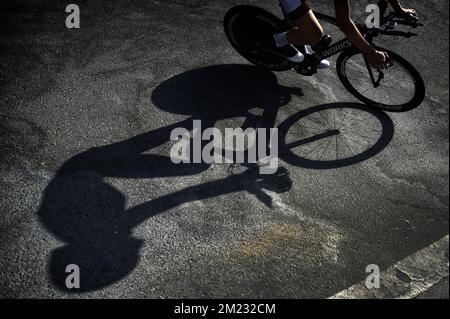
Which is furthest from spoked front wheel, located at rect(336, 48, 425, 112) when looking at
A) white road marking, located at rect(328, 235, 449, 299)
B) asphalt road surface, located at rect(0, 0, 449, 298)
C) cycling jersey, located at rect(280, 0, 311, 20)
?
white road marking, located at rect(328, 235, 449, 299)

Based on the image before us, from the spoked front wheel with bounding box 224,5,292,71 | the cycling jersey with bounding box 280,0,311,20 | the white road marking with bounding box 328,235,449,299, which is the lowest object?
the white road marking with bounding box 328,235,449,299

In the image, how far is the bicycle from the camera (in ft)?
18.8

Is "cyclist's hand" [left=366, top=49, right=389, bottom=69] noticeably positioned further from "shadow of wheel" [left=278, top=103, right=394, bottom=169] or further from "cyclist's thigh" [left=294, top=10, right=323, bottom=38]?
"shadow of wheel" [left=278, top=103, right=394, bottom=169]

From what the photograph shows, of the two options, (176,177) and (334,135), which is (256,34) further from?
(176,177)

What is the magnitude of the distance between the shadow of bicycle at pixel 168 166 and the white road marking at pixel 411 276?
139 cm

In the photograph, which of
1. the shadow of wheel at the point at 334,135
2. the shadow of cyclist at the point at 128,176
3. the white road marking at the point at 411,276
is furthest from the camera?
the shadow of wheel at the point at 334,135

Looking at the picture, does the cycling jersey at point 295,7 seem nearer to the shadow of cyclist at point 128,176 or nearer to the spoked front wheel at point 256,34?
the spoked front wheel at point 256,34

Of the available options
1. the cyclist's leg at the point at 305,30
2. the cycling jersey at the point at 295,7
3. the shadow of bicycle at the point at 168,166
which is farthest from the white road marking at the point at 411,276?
the cycling jersey at the point at 295,7

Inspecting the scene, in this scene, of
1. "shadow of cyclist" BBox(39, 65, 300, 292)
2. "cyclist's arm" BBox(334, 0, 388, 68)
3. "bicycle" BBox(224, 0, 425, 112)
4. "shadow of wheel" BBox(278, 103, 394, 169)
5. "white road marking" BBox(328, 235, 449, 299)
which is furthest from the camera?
"bicycle" BBox(224, 0, 425, 112)

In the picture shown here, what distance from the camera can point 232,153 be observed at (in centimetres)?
525

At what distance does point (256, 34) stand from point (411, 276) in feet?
12.9

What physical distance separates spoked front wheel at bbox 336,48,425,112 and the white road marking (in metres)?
2.17

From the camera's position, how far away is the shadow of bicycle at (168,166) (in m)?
4.11

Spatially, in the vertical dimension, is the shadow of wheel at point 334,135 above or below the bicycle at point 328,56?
below
